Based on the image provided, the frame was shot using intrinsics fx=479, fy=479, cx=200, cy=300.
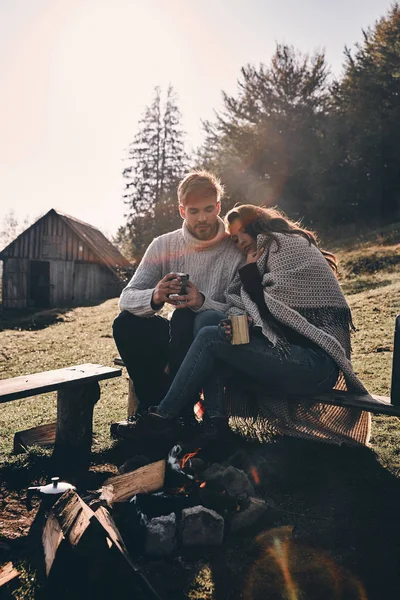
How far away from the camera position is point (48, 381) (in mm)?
3449

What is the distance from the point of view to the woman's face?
3594 mm

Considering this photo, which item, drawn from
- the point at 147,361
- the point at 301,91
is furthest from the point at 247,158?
the point at 147,361

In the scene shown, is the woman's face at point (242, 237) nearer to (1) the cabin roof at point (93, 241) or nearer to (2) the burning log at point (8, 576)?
(2) the burning log at point (8, 576)

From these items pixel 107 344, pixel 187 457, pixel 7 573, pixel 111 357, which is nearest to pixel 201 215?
pixel 187 457

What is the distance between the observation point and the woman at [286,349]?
3100 millimetres

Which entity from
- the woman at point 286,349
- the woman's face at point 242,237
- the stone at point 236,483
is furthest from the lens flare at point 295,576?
the woman's face at point 242,237

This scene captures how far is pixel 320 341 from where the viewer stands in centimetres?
309

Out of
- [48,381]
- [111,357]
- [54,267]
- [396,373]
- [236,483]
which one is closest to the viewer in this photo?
[236,483]

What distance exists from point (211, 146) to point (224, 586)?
2757 cm

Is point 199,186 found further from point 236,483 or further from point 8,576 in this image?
point 8,576

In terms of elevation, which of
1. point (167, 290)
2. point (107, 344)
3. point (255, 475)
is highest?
point (167, 290)

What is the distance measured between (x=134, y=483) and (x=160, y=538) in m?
0.49

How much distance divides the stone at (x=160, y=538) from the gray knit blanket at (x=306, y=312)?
125 centimetres

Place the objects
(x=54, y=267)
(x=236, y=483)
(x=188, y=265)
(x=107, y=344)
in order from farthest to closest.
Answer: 1. (x=54, y=267)
2. (x=107, y=344)
3. (x=188, y=265)
4. (x=236, y=483)
